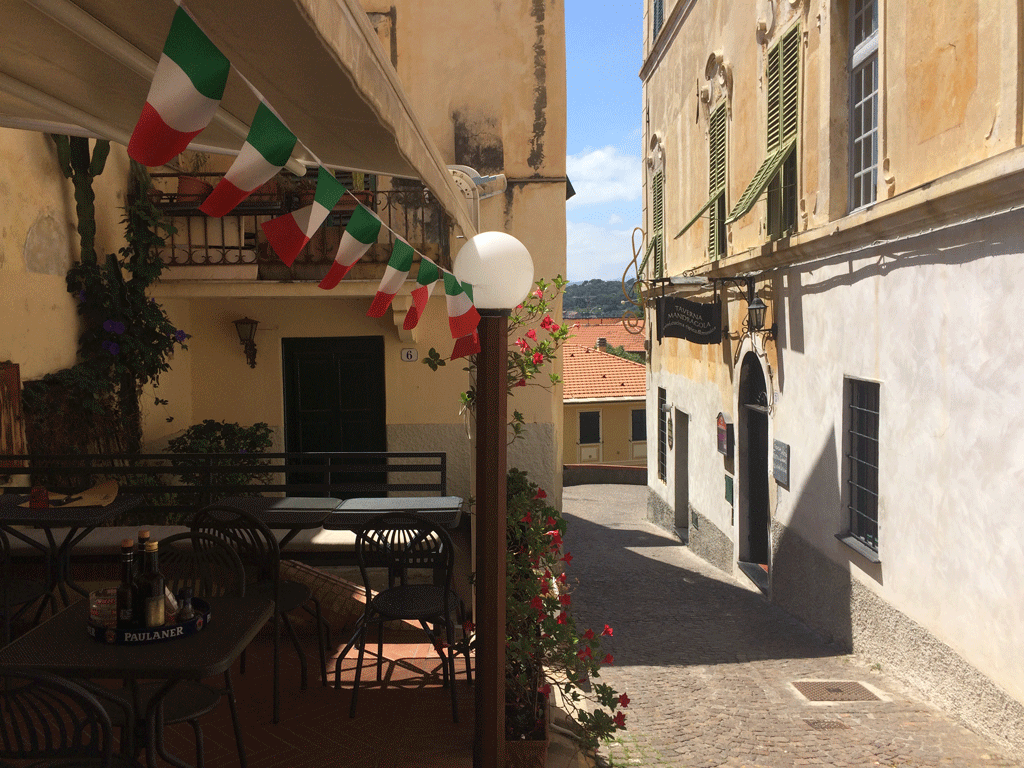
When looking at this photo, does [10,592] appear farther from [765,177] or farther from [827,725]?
[765,177]

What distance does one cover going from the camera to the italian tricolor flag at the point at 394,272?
3129 millimetres

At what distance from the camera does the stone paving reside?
588 cm

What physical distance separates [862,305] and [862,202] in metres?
1.29

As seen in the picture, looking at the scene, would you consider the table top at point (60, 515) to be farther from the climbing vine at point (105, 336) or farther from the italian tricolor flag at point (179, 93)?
the italian tricolor flag at point (179, 93)

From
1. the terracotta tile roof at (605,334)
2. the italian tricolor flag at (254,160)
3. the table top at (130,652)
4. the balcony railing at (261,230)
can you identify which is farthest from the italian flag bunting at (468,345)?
the terracotta tile roof at (605,334)

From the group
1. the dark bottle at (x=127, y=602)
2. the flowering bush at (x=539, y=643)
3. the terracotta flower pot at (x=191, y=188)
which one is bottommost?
the flowering bush at (x=539, y=643)

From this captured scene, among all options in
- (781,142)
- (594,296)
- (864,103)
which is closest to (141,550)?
(864,103)

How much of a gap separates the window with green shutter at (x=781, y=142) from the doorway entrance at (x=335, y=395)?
4740 mm

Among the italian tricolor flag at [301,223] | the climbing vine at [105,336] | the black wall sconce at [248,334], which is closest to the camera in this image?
the italian tricolor flag at [301,223]

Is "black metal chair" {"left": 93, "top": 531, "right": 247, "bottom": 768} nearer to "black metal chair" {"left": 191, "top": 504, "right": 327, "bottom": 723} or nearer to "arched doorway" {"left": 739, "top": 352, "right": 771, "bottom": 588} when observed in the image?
"black metal chair" {"left": 191, "top": 504, "right": 327, "bottom": 723}

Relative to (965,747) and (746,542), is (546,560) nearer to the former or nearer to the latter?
(965,747)

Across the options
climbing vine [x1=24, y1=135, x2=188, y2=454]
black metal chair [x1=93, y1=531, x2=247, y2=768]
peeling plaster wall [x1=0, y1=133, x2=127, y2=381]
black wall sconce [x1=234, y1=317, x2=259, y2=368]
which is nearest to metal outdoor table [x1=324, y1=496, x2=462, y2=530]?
black metal chair [x1=93, y1=531, x2=247, y2=768]

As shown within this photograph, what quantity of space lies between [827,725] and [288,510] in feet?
14.0

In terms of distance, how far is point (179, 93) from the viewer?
135cm
